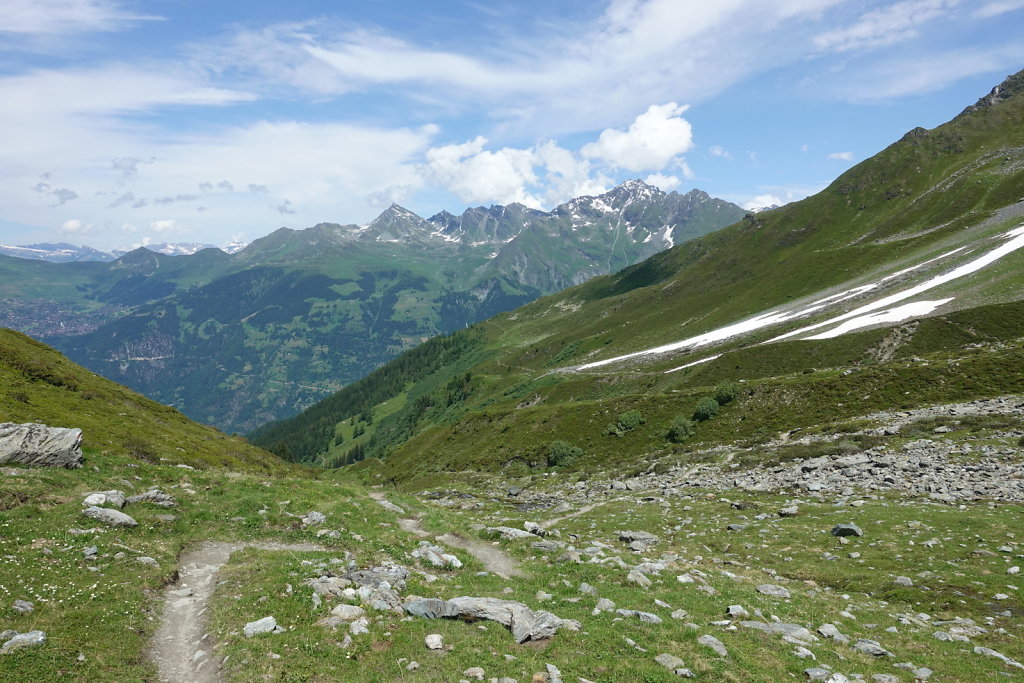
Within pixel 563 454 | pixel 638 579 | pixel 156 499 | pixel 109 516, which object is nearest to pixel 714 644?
pixel 638 579

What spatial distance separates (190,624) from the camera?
14953mm

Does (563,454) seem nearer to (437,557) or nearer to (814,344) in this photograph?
(814,344)

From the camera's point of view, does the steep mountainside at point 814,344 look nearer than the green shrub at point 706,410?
Yes

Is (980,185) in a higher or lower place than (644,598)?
higher

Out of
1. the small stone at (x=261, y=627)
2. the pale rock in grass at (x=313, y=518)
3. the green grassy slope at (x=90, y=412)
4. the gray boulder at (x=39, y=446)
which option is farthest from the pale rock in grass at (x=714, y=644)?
the green grassy slope at (x=90, y=412)

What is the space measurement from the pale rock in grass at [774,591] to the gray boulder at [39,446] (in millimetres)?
34012

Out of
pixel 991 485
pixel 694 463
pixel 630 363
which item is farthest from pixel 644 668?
pixel 630 363

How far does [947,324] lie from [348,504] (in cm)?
7000

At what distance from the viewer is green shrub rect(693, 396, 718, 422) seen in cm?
5619

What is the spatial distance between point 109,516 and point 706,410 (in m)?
52.2

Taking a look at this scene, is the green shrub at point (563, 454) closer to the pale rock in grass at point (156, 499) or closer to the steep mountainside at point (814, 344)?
the steep mountainside at point (814, 344)

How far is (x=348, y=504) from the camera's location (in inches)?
1126

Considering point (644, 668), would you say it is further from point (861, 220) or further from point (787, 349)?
point (861, 220)

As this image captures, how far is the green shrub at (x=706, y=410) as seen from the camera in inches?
2212
